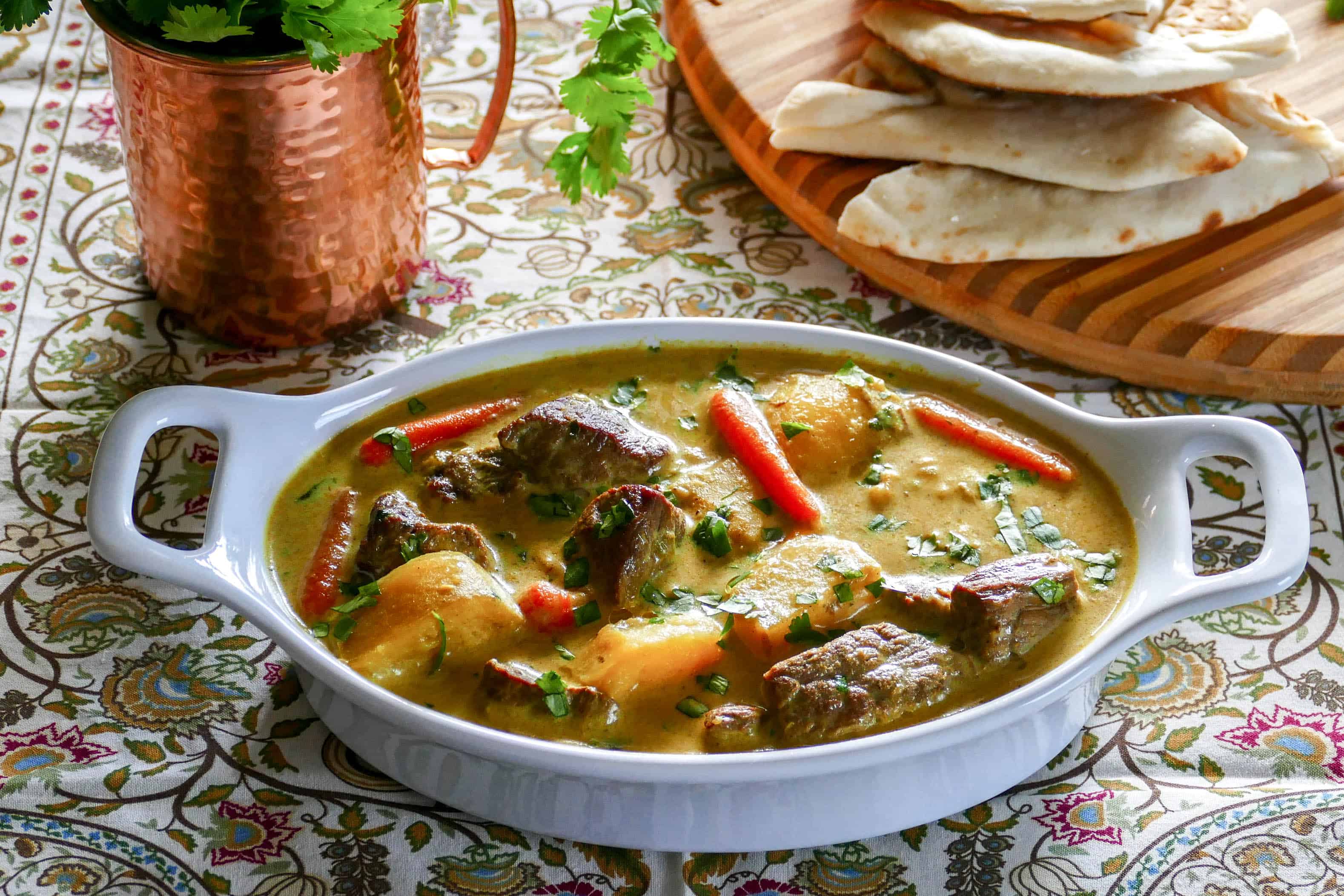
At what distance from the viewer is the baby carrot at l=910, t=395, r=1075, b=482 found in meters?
2.56

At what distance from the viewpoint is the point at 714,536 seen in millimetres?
2434

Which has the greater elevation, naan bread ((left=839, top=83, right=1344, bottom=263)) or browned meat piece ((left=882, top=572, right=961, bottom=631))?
naan bread ((left=839, top=83, right=1344, bottom=263))

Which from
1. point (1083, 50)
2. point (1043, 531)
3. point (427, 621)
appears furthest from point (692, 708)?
point (1083, 50)

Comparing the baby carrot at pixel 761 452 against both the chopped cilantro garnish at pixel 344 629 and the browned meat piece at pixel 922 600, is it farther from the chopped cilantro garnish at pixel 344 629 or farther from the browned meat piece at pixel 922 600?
the chopped cilantro garnish at pixel 344 629

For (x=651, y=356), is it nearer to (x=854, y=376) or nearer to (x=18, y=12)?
(x=854, y=376)

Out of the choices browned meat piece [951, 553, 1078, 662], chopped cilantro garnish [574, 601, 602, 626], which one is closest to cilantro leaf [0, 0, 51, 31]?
chopped cilantro garnish [574, 601, 602, 626]

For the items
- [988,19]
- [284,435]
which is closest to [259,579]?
[284,435]

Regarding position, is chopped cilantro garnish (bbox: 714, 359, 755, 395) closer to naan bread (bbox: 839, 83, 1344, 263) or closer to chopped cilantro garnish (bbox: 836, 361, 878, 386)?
chopped cilantro garnish (bbox: 836, 361, 878, 386)

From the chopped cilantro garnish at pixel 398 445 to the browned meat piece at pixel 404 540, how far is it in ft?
0.59

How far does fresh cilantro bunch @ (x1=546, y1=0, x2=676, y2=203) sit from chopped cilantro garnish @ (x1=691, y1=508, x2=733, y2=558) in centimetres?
95

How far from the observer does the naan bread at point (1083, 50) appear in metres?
3.25

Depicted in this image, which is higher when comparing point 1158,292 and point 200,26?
point 200,26

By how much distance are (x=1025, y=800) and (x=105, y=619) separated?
71.2 inches

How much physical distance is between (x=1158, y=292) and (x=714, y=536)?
1492mm
